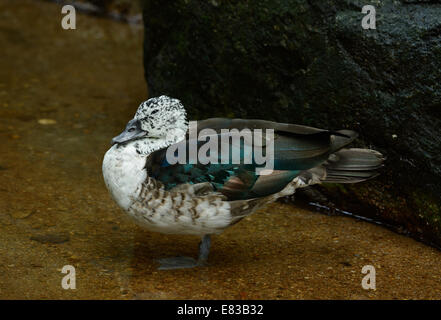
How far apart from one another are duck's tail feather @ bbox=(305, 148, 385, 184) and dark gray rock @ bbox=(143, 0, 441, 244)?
0.28 m

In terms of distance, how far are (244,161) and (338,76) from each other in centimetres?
109

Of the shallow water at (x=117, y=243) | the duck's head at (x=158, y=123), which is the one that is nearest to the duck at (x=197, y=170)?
the duck's head at (x=158, y=123)

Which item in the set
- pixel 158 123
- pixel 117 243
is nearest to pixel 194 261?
pixel 117 243

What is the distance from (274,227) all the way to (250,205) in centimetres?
72

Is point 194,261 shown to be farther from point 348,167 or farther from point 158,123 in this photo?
point 348,167

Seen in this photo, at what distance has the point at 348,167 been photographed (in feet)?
13.3

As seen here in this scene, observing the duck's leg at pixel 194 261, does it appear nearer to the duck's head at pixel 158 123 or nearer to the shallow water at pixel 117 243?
the shallow water at pixel 117 243

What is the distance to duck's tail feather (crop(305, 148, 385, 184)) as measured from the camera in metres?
4.03

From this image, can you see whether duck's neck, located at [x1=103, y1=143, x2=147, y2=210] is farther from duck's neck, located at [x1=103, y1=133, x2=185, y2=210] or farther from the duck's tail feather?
the duck's tail feather

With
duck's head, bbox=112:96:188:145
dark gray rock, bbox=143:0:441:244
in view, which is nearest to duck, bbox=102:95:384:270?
duck's head, bbox=112:96:188:145

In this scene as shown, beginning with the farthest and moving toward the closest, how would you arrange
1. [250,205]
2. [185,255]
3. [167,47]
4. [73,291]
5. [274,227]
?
[167,47], [274,227], [185,255], [250,205], [73,291]
